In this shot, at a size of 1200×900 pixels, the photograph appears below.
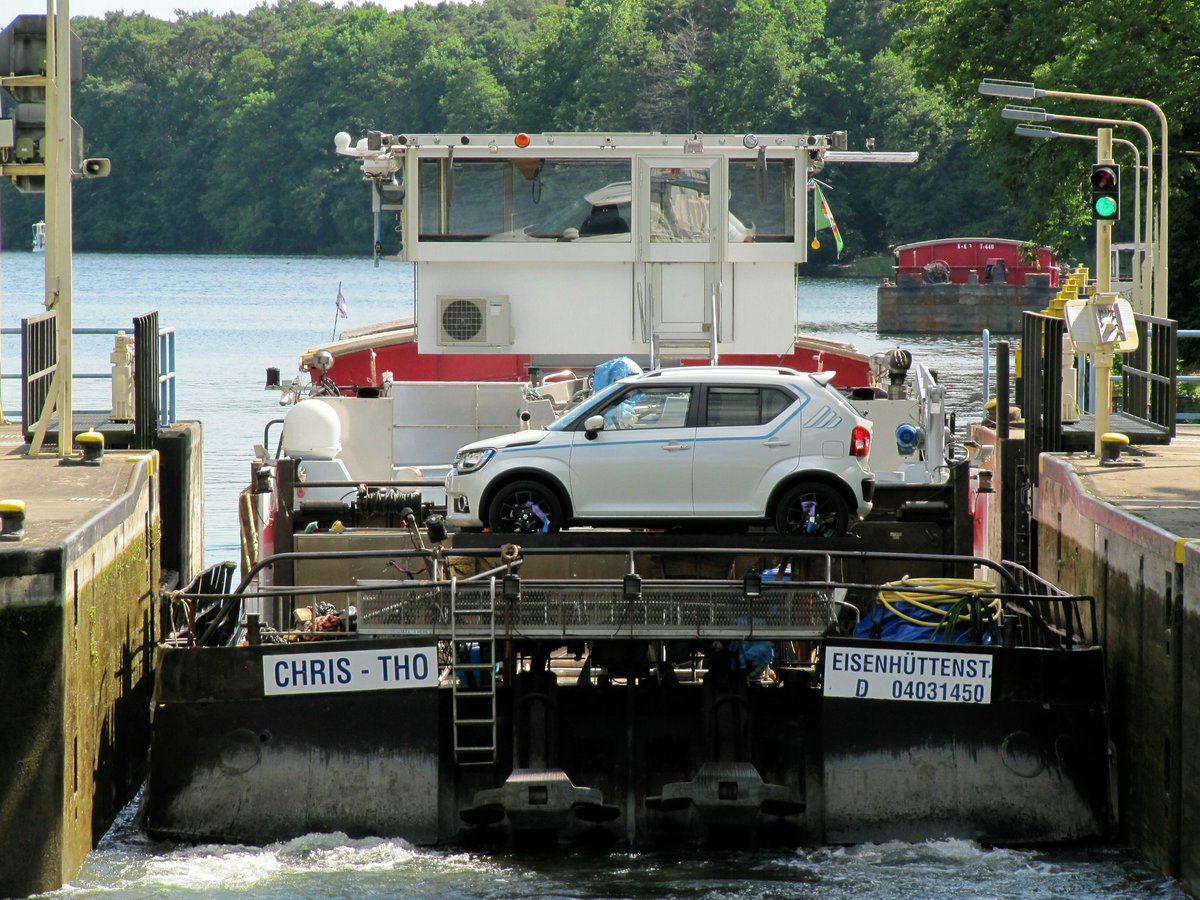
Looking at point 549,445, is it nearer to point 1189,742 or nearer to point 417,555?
point 417,555

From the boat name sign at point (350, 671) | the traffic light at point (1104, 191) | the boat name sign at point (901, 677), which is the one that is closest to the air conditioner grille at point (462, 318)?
the traffic light at point (1104, 191)

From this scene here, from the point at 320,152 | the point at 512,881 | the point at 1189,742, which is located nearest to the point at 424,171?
the point at 512,881

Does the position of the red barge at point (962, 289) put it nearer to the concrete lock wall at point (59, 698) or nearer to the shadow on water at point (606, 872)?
the shadow on water at point (606, 872)

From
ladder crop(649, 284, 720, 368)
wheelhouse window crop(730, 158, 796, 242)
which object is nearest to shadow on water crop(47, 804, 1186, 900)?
ladder crop(649, 284, 720, 368)

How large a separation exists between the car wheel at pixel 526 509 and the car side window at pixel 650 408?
70 cm

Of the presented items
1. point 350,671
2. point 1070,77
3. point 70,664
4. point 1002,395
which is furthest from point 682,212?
point 1070,77

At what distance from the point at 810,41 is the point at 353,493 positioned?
3616 inches

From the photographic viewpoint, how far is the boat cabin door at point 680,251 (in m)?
20.9

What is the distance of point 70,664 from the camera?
11.2 metres

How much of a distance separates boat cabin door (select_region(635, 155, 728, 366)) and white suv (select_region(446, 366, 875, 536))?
6546mm

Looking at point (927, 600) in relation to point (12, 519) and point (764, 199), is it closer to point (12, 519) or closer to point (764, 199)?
point (12, 519)

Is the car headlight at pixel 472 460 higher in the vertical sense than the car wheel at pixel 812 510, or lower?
higher

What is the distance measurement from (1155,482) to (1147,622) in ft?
9.53

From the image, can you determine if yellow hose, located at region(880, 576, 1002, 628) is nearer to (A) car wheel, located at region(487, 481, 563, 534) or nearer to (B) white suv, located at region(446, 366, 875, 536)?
(B) white suv, located at region(446, 366, 875, 536)
